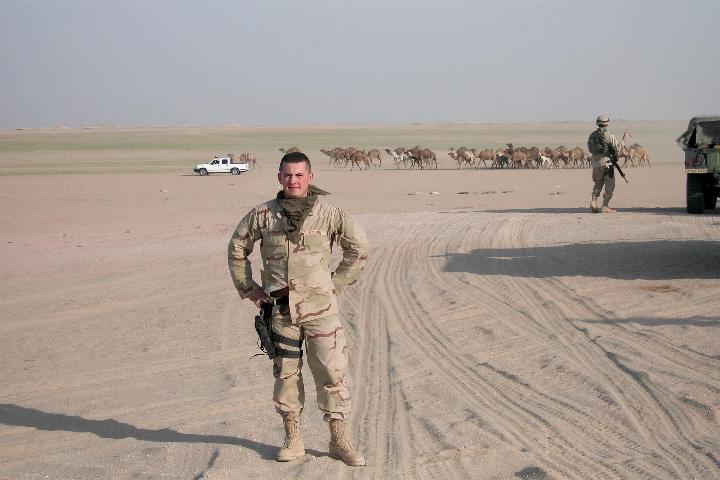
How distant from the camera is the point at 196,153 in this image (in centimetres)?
7125

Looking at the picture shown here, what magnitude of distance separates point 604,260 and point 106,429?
25.4ft

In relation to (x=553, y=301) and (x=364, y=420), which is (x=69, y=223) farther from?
(x=364, y=420)

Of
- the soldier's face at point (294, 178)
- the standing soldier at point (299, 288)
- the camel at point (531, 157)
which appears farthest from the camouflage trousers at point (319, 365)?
the camel at point (531, 157)

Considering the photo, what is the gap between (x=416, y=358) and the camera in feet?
26.1

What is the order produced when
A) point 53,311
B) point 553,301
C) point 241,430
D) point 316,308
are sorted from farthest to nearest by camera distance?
1. point 53,311
2. point 553,301
3. point 241,430
4. point 316,308

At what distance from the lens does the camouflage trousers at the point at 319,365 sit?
5.23 meters

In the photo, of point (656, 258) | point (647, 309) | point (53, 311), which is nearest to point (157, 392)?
point (53, 311)

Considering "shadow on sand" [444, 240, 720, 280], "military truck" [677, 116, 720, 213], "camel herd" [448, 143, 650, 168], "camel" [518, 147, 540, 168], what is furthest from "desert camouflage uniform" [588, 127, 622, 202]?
"camel" [518, 147, 540, 168]

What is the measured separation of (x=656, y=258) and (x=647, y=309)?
3.30 meters

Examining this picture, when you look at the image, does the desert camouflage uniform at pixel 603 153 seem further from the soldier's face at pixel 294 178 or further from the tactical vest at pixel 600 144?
the soldier's face at pixel 294 178

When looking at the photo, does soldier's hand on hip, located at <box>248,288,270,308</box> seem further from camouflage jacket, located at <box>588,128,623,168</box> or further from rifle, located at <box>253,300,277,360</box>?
camouflage jacket, located at <box>588,128,623,168</box>

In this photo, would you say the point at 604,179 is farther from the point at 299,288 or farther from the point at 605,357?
the point at 299,288

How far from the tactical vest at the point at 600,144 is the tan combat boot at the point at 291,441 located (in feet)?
44.5

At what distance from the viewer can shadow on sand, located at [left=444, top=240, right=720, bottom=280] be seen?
11422 mm
